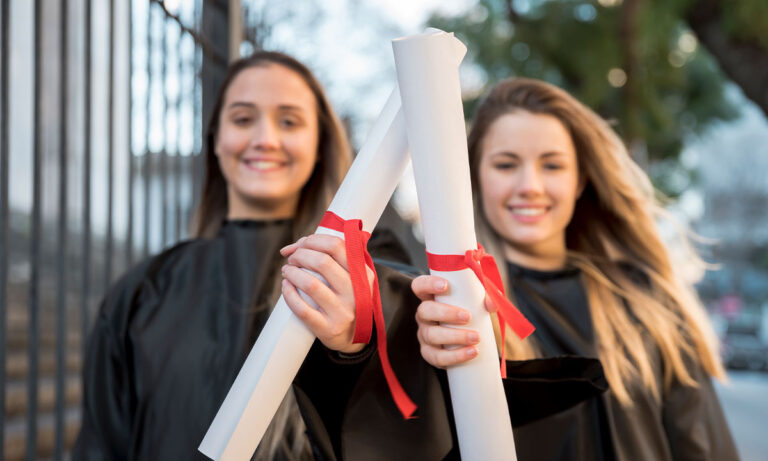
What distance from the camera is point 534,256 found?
209 cm

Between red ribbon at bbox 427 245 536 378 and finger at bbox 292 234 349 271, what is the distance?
0.42ft

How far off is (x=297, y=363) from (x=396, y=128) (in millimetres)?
379

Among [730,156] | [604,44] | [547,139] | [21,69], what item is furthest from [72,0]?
[730,156]

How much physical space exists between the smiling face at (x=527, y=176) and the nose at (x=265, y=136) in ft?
1.91

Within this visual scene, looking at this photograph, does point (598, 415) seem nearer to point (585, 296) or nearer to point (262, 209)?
point (585, 296)

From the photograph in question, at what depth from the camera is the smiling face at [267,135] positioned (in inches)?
75.9

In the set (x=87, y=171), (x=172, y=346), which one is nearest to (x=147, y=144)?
(x=87, y=171)

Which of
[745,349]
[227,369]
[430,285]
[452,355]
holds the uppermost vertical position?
[430,285]

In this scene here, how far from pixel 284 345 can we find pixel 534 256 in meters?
1.20

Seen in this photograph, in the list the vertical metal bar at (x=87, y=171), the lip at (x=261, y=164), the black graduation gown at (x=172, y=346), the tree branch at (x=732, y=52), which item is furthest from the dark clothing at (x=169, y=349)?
the tree branch at (x=732, y=52)

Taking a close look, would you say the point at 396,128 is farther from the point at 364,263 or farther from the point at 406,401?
the point at 406,401

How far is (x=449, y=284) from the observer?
1066 mm

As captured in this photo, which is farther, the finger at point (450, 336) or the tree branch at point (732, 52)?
the tree branch at point (732, 52)

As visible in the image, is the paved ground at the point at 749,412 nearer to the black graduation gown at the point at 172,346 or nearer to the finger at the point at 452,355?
the black graduation gown at the point at 172,346
